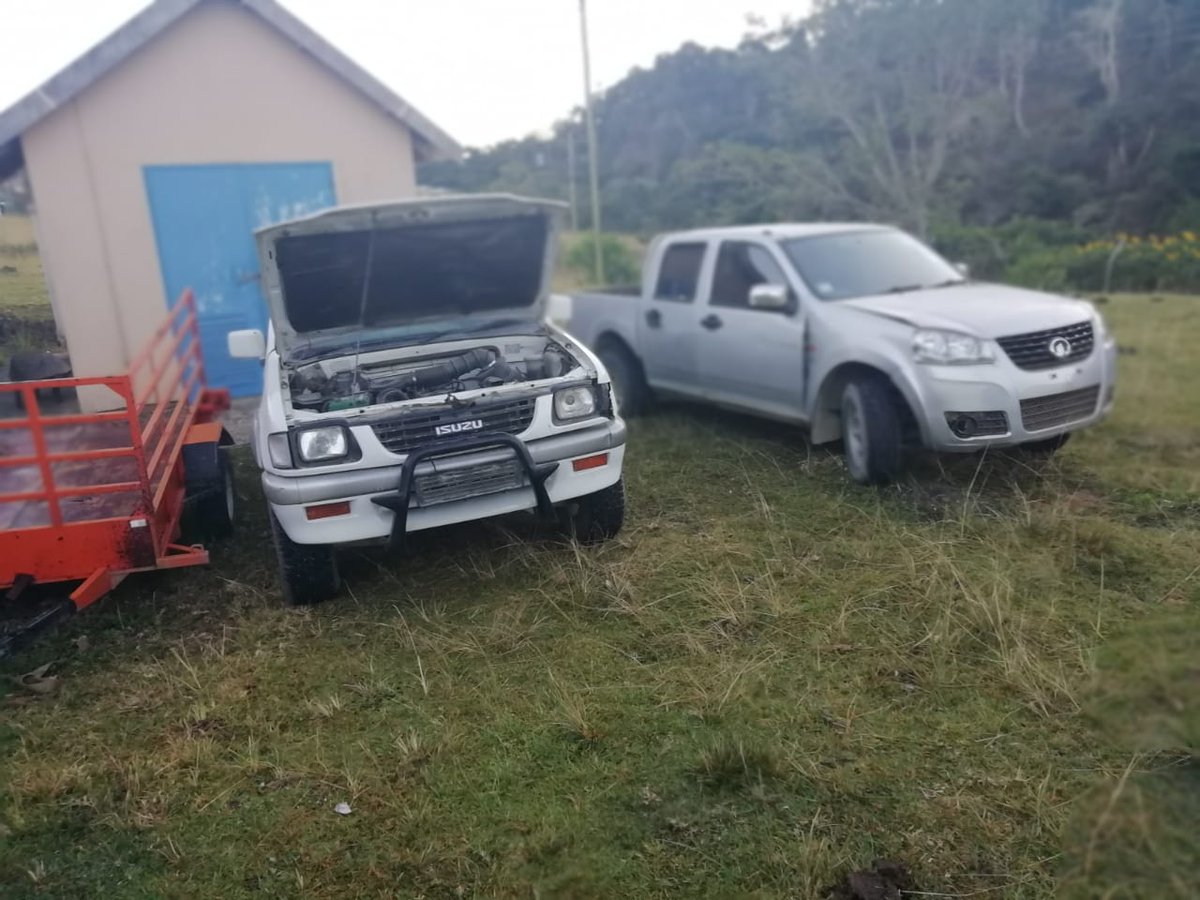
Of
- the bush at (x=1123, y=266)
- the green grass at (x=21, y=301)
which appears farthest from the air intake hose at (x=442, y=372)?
the bush at (x=1123, y=266)

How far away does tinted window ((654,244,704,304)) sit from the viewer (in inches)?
283

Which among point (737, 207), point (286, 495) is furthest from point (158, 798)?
point (737, 207)

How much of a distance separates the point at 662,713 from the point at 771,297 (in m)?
3.45

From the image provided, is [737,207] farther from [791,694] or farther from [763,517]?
[791,694]

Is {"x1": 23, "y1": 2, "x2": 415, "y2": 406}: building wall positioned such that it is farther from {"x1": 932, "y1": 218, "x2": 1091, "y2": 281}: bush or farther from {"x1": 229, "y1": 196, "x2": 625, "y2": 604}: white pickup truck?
{"x1": 932, "y1": 218, "x2": 1091, "y2": 281}: bush

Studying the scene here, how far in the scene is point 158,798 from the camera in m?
3.11

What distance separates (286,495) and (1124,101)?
22358mm

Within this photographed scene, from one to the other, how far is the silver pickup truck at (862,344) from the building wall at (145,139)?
13.2 ft

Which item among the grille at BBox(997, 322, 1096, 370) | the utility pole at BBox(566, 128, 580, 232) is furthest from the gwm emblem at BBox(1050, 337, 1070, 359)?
the utility pole at BBox(566, 128, 580, 232)

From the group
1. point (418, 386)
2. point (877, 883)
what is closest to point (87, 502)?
point (418, 386)

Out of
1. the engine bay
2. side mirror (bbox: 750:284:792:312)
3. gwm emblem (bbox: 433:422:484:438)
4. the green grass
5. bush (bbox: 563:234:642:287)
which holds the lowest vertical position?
bush (bbox: 563:234:642:287)

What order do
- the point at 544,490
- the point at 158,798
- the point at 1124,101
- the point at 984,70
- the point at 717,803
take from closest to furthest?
the point at 717,803, the point at 158,798, the point at 544,490, the point at 1124,101, the point at 984,70

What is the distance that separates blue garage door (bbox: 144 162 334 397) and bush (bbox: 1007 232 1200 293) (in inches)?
472

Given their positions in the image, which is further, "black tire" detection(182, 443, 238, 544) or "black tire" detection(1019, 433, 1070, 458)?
"black tire" detection(1019, 433, 1070, 458)
